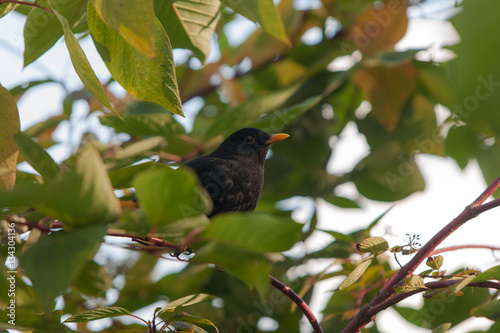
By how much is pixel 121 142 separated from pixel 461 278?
2.34 m

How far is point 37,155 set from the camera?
1.22 m

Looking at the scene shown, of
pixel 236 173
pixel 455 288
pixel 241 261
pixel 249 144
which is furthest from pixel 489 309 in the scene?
pixel 249 144

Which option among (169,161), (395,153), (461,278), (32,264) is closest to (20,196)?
(32,264)

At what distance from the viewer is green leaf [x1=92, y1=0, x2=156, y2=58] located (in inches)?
41.4

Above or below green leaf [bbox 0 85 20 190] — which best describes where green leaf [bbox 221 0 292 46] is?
above

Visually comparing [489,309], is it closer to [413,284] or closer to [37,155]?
[413,284]

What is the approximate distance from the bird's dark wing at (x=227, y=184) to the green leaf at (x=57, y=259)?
6.22ft

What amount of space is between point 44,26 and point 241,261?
1174mm

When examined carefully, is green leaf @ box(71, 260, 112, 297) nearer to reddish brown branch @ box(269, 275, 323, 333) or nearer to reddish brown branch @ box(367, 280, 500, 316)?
reddish brown branch @ box(269, 275, 323, 333)

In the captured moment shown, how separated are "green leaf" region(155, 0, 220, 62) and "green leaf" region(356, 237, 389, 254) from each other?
Answer: 3.00 ft

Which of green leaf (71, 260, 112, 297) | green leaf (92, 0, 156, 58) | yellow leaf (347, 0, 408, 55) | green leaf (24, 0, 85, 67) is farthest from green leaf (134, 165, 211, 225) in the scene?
yellow leaf (347, 0, 408, 55)

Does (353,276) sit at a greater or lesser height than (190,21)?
lesser

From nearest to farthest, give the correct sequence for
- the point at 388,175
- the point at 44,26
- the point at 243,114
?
the point at 44,26 < the point at 243,114 < the point at 388,175

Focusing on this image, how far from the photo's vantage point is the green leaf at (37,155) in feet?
3.97
